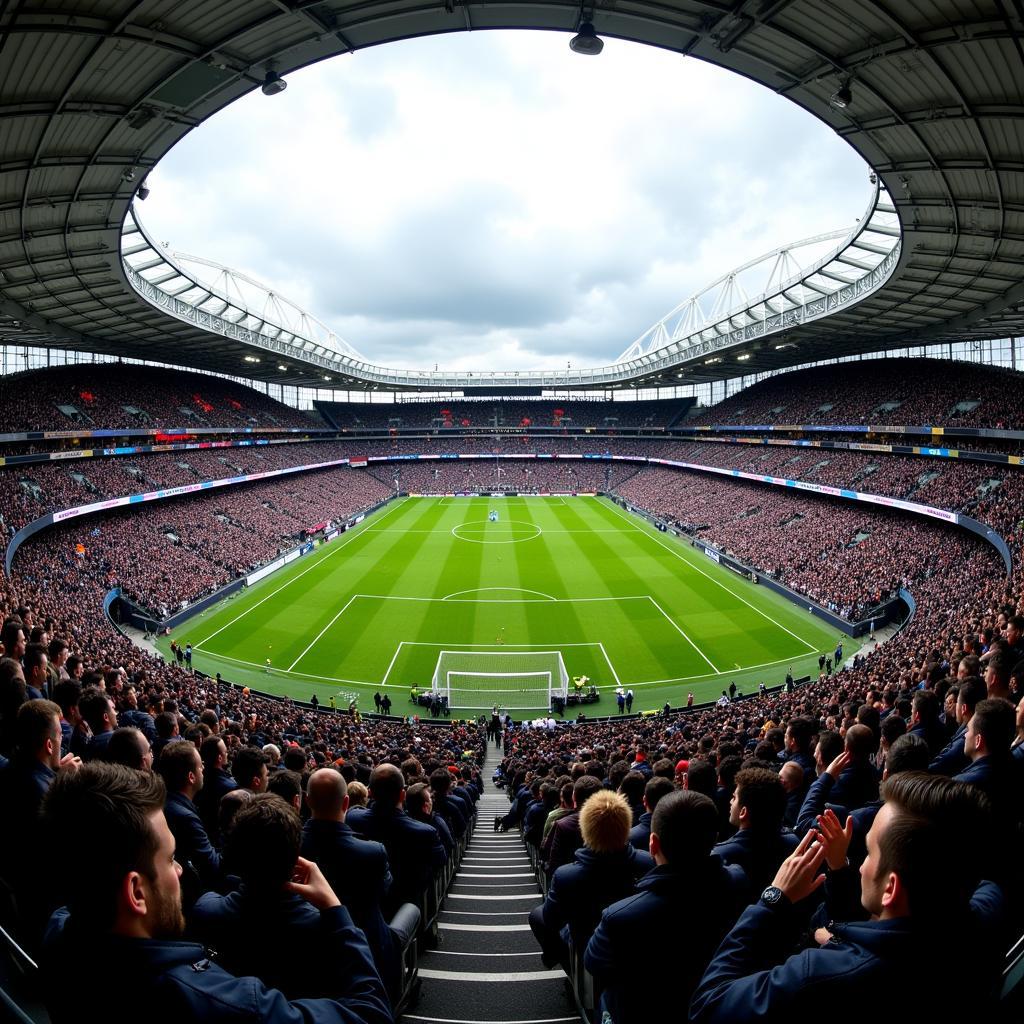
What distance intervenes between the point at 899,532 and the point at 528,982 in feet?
134

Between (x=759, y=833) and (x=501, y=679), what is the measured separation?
24.6 metres

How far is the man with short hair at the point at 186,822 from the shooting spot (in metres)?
4.36

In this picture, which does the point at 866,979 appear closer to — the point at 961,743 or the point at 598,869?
the point at 598,869

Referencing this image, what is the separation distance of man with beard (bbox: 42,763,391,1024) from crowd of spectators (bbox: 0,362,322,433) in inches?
1771

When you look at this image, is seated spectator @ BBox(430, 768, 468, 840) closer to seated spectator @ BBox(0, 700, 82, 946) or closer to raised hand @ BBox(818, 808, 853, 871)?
seated spectator @ BBox(0, 700, 82, 946)

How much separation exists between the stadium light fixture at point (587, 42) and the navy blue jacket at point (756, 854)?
1260 cm

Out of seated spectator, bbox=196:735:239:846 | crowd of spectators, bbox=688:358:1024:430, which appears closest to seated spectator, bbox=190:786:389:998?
seated spectator, bbox=196:735:239:846

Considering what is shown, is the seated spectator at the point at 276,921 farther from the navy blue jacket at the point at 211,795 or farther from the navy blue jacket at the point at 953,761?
the navy blue jacket at the point at 953,761

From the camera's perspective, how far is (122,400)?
5094 centimetres

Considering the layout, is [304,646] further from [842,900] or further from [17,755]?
[842,900]

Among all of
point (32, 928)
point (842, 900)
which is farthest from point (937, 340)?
point (32, 928)

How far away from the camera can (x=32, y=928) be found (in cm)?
371

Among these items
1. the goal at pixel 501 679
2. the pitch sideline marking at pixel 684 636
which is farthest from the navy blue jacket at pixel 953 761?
the pitch sideline marking at pixel 684 636

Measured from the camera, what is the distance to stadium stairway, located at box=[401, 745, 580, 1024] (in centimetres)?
520
